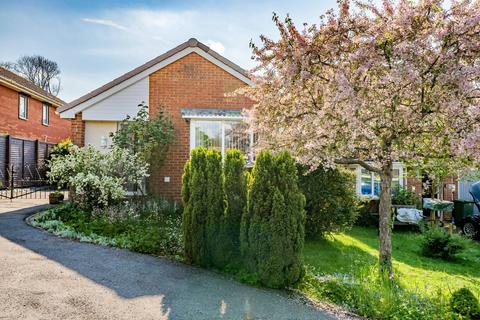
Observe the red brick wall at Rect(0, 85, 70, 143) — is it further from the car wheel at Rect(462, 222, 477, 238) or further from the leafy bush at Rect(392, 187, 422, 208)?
the car wheel at Rect(462, 222, 477, 238)

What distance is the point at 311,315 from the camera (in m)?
4.43

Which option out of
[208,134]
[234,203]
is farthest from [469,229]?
[234,203]

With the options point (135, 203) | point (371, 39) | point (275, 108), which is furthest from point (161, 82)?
point (371, 39)

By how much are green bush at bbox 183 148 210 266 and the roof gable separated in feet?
22.0

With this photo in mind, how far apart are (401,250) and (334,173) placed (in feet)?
10.2

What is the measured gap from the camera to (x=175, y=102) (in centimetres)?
1286

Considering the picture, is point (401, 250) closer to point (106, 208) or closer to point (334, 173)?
point (334, 173)

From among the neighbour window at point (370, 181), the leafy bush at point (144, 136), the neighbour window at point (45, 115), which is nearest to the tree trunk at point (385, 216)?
the leafy bush at point (144, 136)

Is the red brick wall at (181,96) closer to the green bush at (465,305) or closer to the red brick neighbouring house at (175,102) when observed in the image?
the red brick neighbouring house at (175,102)

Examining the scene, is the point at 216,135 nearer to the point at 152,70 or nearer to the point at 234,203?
the point at 152,70

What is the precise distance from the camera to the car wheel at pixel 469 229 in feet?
41.1

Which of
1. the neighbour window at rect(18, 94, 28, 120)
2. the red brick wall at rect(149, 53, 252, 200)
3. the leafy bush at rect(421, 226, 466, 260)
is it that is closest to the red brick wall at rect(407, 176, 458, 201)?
the leafy bush at rect(421, 226, 466, 260)

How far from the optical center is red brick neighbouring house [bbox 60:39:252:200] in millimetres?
12477

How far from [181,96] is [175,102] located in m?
0.32
